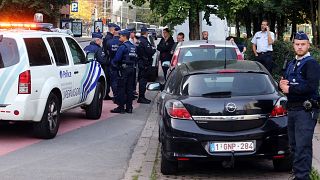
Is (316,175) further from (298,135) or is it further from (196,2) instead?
(196,2)

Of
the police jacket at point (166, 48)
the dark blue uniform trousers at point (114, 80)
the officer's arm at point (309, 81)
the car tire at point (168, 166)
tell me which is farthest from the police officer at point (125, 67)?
the officer's arm at point (309, 81)

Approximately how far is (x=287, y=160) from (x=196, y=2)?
11811mm

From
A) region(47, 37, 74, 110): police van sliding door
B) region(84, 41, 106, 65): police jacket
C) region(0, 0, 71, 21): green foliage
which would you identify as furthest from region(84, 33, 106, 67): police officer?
region(0, 0, 71, 21): green foliage

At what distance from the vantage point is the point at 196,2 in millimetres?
18031

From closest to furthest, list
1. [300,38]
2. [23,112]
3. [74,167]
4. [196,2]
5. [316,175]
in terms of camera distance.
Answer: [300,38], [316,175], [74,167], [23,112], [196,2]

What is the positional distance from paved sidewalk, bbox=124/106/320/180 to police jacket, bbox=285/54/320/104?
149 cm

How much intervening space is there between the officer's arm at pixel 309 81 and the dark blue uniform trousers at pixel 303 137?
0.74ft

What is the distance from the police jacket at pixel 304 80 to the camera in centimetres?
558

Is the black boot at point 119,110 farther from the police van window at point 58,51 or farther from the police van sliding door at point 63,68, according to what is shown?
the police van window at point 58,51

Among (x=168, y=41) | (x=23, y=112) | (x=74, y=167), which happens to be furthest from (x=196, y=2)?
(x=74, y=167)

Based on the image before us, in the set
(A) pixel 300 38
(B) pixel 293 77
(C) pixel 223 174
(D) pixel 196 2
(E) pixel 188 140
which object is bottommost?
(C) pixel 223 174

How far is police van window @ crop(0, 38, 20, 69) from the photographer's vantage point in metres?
8.66

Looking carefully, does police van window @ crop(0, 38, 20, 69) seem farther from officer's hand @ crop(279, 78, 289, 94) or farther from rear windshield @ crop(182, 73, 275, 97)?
officer's hand @ crop(279, 78, 289, 94)

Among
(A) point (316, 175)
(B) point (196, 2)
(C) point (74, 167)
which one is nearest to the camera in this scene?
(A) point (316, 175)
